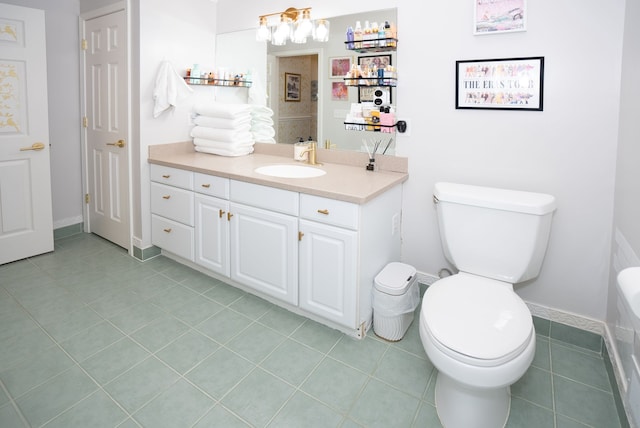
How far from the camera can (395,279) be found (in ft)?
7.12

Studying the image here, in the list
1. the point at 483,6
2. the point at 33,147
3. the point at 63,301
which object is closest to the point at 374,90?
the point at 483,6

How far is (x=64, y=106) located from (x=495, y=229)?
354 centimetres

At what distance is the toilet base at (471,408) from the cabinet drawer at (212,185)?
1664 mm

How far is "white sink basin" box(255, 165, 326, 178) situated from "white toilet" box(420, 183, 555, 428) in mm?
902

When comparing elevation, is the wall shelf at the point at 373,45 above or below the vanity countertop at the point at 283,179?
above

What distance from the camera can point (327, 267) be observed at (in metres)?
2.12

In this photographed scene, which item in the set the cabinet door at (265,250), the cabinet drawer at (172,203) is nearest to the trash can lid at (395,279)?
the cabinet door at (265,250)

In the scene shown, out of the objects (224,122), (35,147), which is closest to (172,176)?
(224,122)

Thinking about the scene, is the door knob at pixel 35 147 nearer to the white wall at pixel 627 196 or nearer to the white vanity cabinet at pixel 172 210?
the white vanity cabinet at pixel 172 210

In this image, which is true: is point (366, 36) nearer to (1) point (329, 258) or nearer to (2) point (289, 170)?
(2) point (289, 170)

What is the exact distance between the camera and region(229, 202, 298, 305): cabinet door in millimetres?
2258

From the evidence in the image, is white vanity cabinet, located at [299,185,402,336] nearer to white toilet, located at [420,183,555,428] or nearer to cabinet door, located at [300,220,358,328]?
cabinet door, located at [300,220,358,328]

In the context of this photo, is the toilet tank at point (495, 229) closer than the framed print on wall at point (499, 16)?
Yes

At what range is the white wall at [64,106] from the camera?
328 cm
